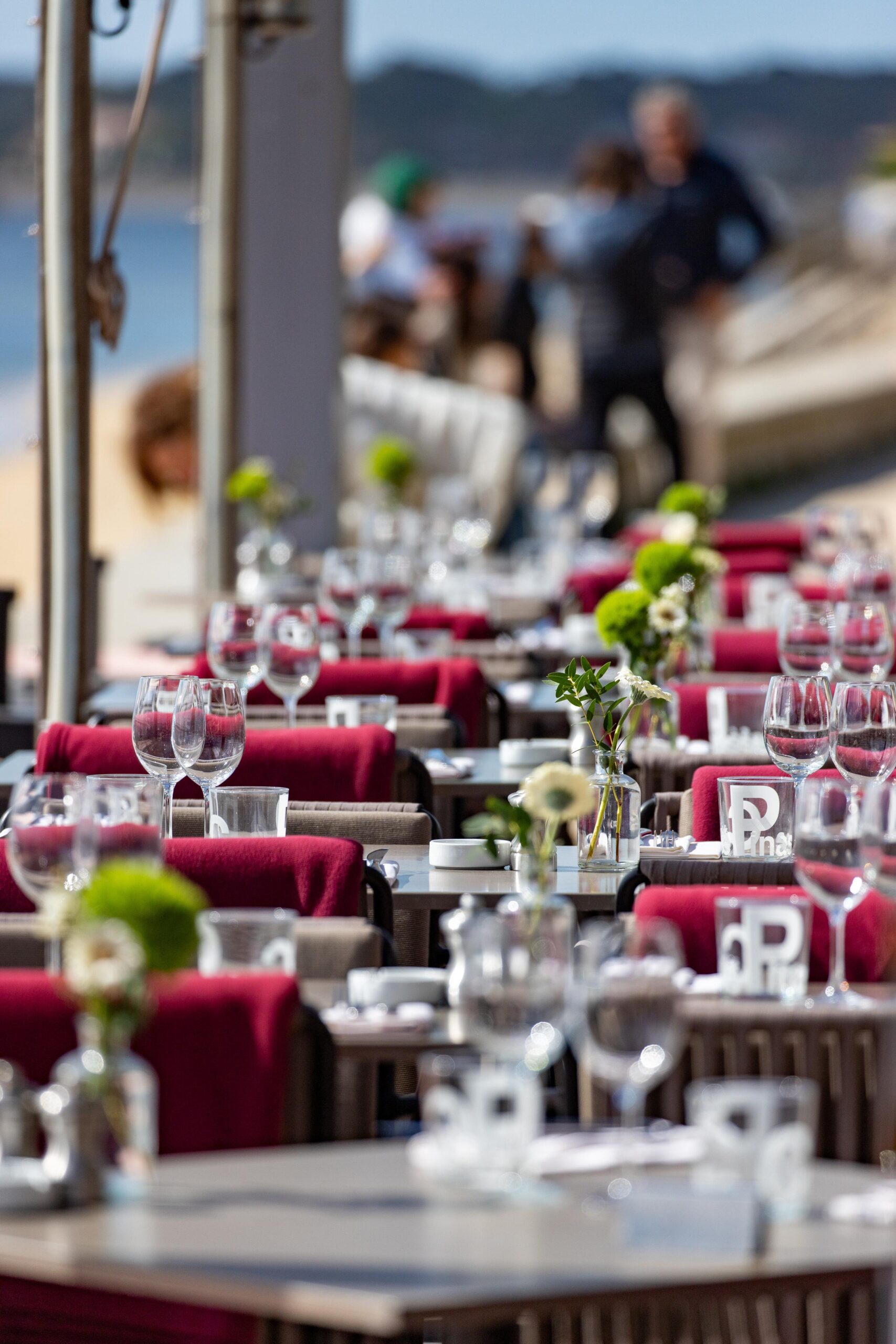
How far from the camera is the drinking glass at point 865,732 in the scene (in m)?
3.15

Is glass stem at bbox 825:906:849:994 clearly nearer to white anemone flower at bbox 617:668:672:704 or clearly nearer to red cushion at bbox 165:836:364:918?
red cushion at bbox 165:836:364:918

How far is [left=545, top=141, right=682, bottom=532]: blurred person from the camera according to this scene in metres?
9.47

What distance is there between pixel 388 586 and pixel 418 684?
59 centimetres

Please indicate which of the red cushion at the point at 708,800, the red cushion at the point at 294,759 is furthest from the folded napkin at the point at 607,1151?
the red cushion at the point at 294,759

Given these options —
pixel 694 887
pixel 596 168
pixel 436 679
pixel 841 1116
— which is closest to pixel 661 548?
pixel 436 679

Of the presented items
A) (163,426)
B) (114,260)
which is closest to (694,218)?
(163,426)

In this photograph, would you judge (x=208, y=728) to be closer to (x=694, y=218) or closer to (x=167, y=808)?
(x=167, y=808)

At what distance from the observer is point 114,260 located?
4516 mm

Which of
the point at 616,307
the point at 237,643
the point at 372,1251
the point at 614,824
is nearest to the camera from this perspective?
the point at 372,1251

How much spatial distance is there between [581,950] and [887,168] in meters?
31.5

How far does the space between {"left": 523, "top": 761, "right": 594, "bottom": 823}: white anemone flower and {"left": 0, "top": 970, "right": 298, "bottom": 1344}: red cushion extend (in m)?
0.37

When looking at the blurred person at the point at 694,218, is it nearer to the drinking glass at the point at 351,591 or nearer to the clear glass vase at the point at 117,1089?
the drinking glass at the point at 351,591

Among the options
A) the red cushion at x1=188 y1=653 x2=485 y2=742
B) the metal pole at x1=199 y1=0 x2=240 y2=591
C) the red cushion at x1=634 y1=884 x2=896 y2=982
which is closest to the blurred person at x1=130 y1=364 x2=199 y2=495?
the metal pole at x1=199 y1=0 x2=240 y2=591

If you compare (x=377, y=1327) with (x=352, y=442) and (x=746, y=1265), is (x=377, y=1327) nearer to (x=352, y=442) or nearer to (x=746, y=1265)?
(x=746, y=1265)
